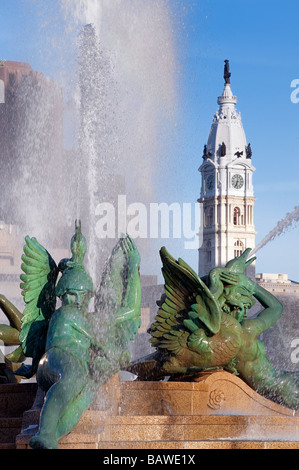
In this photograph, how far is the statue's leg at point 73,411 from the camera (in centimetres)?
979

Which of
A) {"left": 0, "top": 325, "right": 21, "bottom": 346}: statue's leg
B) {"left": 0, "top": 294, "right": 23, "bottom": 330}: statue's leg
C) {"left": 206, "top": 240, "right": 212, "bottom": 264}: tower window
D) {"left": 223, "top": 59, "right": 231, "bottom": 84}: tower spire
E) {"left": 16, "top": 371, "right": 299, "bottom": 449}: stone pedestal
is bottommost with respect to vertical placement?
{"left": 16, "top": 371, "right": 299, "bottom": 449}: stone pedestal

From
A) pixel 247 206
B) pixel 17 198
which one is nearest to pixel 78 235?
pixel 17 198

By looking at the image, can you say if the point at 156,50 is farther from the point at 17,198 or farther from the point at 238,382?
the point at 17,198

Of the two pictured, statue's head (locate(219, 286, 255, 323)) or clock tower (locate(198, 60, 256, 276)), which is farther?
clock tower (locate(198, 60, 256, 276))

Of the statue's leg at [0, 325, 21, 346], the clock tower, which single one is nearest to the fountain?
the statue's leg at [0, 325, 21, 346]

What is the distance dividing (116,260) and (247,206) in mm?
114601

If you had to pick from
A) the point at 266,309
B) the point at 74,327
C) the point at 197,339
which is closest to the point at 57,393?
the point at 74,327

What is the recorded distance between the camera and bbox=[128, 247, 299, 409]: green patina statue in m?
11.4

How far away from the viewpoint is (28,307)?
37.2 ft

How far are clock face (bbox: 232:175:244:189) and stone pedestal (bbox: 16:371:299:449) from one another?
113704mm

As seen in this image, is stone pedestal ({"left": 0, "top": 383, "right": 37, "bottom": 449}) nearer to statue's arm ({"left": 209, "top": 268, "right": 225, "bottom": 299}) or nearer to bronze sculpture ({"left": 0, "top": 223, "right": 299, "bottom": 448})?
bronze sculpture ({"left": 0, "top": 223, "right": 299, "bottom": 448})

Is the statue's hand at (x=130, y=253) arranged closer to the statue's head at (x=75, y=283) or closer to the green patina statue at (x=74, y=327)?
the green patina statue at (x=74, y=327)

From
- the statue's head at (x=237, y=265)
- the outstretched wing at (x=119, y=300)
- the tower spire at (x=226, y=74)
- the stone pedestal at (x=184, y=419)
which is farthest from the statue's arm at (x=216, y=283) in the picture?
the tower spire at (x=226, y=74)

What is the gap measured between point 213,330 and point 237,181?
114238 mm
